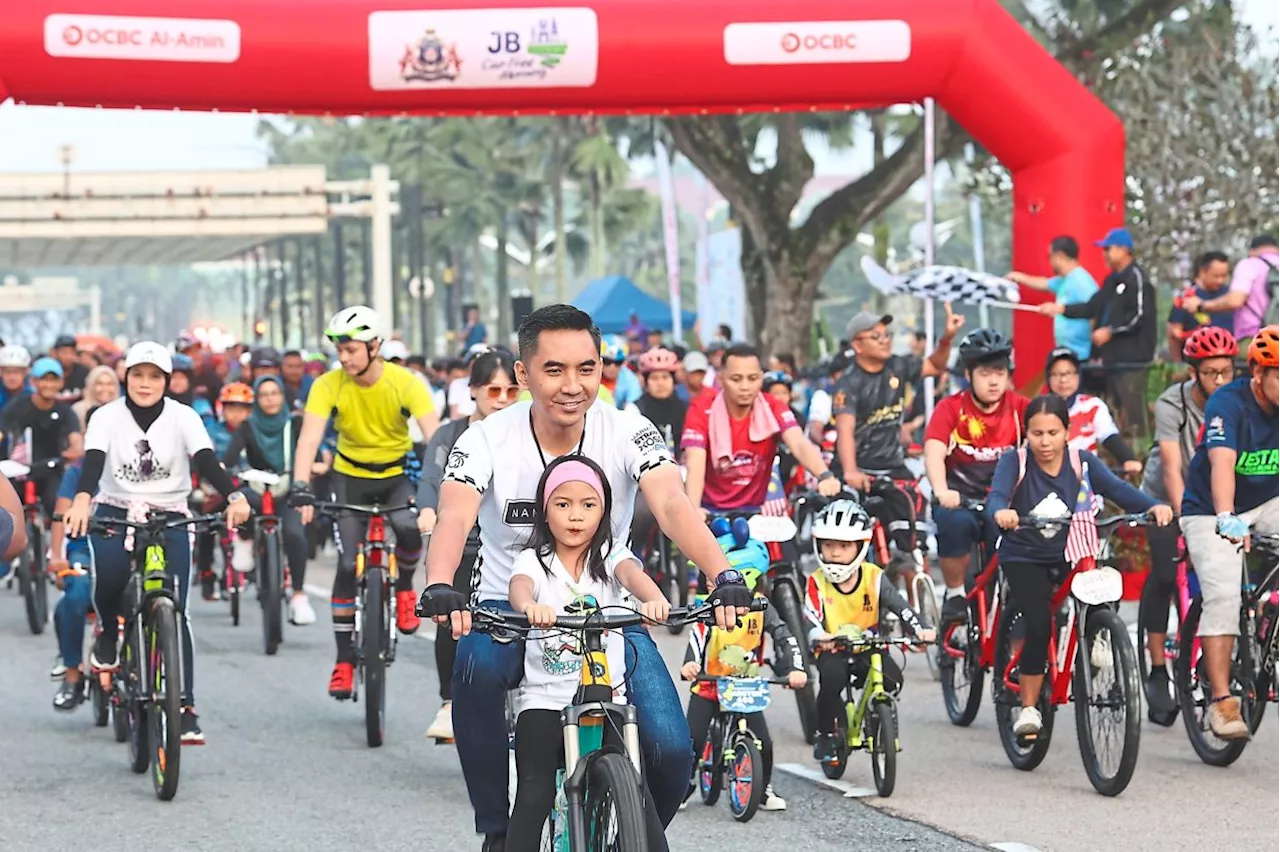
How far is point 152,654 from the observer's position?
9.94 metres

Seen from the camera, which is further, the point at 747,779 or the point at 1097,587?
the point at 1097,587

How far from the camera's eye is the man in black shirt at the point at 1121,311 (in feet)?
53.9

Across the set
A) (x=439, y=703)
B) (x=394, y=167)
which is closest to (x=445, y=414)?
(x=439, y=703)

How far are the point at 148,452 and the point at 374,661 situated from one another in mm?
1439

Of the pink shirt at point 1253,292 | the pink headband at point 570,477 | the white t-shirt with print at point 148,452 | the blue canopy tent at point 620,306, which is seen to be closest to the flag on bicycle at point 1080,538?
the white t-shirt with print at point 148,452

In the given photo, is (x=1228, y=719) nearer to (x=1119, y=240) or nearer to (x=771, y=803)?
(x=771, y=803)

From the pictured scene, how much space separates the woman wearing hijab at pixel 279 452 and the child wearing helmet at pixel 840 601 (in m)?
6.73

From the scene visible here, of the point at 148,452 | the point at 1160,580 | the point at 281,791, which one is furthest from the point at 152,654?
the point at 1160,580

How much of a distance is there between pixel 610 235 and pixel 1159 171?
143 feet

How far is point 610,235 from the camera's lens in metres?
76.9

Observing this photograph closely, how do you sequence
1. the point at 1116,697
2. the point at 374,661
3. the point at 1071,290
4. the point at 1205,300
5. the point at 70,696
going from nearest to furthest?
the point at 1116,697, the point at 374,661, the point at 70,696, the point at 1205,300, the point at 1071,290

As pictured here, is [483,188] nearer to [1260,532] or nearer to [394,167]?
[394,167]

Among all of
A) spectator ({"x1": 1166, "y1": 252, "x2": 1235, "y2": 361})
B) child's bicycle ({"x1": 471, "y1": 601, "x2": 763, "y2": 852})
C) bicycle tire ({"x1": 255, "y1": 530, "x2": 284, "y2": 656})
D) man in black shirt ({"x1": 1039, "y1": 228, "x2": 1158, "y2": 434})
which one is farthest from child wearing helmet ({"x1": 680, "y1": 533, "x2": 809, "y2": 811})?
spectator ({"x1": 1166, "y1": 252, "x2": 1235, "y2": 361})

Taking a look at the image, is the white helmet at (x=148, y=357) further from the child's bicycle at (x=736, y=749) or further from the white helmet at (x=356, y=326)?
the child's bicycle at (x=736, y=749)
